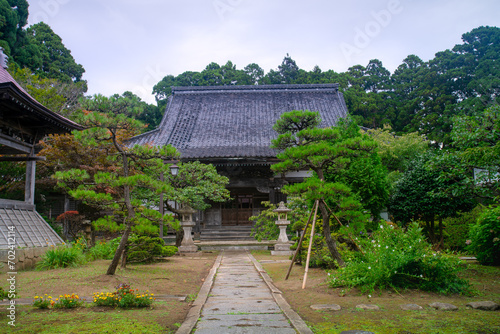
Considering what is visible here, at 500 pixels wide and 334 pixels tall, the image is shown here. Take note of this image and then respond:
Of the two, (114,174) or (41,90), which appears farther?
(41,90)

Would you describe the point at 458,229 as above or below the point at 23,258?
above

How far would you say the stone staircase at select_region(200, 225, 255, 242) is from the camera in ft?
55.9

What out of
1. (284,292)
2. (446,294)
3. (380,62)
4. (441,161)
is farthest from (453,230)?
(380,62)

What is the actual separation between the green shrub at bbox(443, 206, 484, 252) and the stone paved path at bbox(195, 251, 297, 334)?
370 inches

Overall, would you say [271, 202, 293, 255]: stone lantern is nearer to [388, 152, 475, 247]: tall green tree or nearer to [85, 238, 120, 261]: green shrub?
[388, 152, 475, 247]: tall green tree

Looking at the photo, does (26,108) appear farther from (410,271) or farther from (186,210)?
(410,271)

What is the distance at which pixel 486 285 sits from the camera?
21.5ft

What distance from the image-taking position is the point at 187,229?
14.2 m

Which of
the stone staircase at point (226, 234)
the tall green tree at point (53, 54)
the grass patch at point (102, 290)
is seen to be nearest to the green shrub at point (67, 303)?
the grass patch at point (102, 290)

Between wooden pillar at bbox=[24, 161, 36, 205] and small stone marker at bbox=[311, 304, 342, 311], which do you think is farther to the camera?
wooden pillar at bbox=[24, 161, 36, 205]

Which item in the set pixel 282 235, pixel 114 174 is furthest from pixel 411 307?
pixel 282 235

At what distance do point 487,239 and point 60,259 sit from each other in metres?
11.4

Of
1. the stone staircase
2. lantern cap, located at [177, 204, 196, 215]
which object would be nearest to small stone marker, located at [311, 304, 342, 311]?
lantern cap, located at [177, 204, 196, 215]

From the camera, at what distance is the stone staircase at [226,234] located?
1705cm
